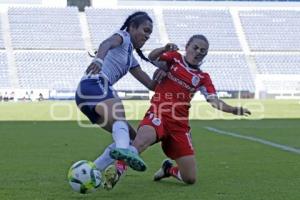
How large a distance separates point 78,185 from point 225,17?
167 feet

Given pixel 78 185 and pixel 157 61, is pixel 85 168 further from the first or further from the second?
pixel 157 61

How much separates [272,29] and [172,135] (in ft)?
165

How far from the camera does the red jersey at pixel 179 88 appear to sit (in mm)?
6266

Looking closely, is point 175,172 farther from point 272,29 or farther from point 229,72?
point 272,29

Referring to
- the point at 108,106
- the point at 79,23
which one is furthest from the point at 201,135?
the point at 79,23

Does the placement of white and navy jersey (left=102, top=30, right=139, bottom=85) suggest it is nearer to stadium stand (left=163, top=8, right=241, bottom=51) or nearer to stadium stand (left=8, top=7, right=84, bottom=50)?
stadium stand (left=8, top=7, right=84, bottom=50)

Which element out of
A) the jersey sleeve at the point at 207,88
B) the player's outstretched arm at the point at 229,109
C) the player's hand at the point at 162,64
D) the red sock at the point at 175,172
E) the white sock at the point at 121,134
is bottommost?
the red sock at the point at 175,172

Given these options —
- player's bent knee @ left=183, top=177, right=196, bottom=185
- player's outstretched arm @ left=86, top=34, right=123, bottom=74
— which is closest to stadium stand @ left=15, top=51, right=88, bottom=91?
player's bent knee @ left=183, top=177, right=196, bottom=185

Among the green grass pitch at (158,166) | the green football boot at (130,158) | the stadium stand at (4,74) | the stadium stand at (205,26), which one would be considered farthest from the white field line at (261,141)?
the stadium stand at (205,26)

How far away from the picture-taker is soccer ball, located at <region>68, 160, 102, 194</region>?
516 centimetres

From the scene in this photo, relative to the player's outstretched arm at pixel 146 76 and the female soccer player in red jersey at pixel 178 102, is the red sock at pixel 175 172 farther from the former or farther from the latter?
the player's outstretched arm at pixel 146 76

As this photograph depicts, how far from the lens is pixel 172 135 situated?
20.5 ft

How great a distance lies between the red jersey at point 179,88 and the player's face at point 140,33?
23.4 inches

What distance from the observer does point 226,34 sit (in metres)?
53.1
